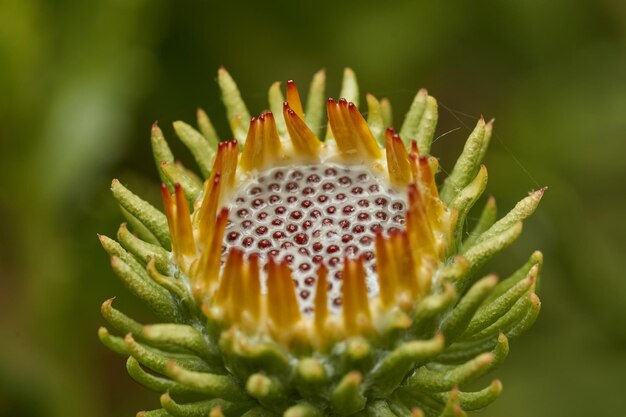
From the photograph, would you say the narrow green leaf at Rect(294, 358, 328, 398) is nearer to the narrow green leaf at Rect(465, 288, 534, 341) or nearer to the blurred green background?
the narrow green leaf at Rect(465, 288, 534, 341)

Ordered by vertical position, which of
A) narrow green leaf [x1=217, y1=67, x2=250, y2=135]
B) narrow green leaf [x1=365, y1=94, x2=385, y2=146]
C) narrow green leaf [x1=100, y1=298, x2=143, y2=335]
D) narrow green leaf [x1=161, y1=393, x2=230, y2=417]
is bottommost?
narrow green leaf [x1=161, y1=393, x2=230, y2=417]

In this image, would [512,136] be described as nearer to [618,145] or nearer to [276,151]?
[618,145]

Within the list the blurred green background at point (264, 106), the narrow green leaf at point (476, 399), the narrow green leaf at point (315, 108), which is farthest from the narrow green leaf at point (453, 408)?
the blurred green background at point (264, 106)

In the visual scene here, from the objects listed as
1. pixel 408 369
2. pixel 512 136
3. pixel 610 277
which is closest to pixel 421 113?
pixel 408 369

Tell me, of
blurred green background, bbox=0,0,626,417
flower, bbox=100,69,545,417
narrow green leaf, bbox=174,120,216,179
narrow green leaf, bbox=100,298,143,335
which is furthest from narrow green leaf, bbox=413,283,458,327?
blurred green background, bbox=0,0,626,417

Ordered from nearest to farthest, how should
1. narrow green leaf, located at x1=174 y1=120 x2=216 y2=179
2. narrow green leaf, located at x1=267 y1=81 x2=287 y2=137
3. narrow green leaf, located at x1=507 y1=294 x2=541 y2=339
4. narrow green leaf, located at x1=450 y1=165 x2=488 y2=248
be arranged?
1. narrow green leaf, located at x1=507 y1=294 x2=541 y2=339
2. narrow green leaf, located at x1=450 y1=165 x2=488 y2=248
3. narrow green leaf, located at x1=174 y1=120 x2=216 y2=179
4. narrow green leaf, located at x1=267 y1=81 x2=287 y2=137

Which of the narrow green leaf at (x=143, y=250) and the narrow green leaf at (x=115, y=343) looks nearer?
the narrow green leaf at (x=115, y=343)

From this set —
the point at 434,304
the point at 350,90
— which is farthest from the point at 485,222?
the point at 350,90

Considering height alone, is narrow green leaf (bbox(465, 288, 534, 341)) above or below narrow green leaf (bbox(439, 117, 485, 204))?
below

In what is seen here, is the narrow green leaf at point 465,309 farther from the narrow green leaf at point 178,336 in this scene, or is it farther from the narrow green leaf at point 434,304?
the narrow green leaf at point 178,336

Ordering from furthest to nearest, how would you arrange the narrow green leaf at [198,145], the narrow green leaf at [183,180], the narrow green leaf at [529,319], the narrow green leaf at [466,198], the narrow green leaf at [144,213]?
1. the narrow green leaf at [198,145]
2. the narrow green leaf at [183,180]
3. the narrow green leaf at [144,213]
4. the narrow green leaf at [466,198]
5. the narrow green leaf at [529,319]
